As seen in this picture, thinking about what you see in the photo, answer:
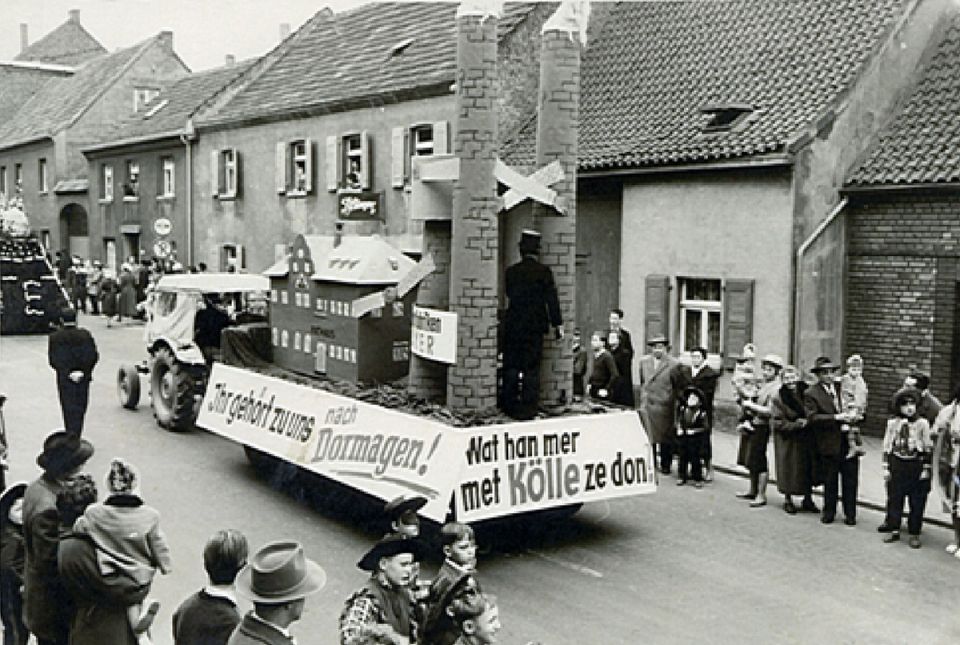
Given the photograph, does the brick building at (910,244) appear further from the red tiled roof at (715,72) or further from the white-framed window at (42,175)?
the white-framed window at (42,175)

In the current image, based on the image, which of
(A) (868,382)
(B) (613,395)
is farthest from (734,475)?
(A) (868,382)

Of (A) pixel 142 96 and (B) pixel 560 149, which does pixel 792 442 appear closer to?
(B) pixel 560 149

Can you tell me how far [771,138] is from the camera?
1518 centimetres

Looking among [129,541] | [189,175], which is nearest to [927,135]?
[129,541]

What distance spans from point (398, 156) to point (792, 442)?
43.9 feet

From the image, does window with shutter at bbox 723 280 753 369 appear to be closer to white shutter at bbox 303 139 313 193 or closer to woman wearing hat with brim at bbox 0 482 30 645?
woman wearing hat with brim at bbox 0 482 30 645

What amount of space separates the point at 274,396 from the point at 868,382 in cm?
854

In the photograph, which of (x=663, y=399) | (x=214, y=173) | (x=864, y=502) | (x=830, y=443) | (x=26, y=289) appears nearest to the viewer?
(x=830, y=443)

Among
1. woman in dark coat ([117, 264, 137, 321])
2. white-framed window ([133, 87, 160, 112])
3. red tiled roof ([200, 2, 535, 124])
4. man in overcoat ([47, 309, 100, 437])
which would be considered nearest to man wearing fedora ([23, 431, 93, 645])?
man in overcoat ([47, 309, 100, 437])

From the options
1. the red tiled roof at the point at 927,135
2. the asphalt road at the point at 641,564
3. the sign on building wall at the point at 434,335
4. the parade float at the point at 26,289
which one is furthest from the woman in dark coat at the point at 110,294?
the sign on building wall at the point at 434,335

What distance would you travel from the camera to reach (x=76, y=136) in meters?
36.7

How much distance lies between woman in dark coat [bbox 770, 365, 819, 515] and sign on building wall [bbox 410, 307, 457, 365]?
139 inches

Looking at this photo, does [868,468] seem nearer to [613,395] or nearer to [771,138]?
[613,395]

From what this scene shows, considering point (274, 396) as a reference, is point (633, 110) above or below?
above
